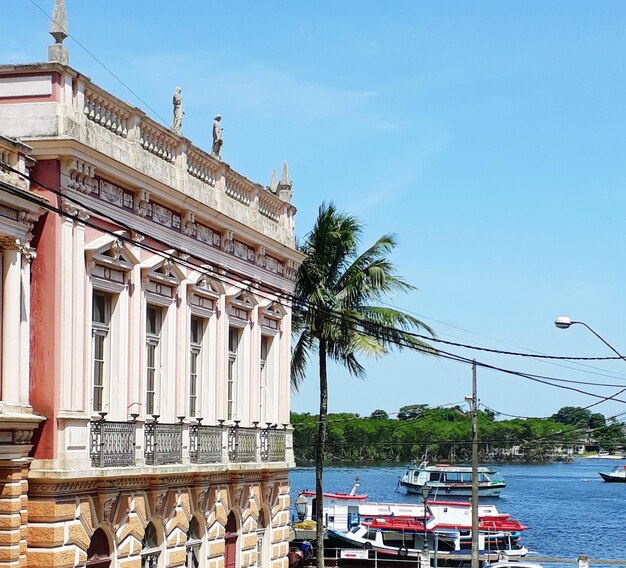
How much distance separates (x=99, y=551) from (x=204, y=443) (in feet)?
15.3

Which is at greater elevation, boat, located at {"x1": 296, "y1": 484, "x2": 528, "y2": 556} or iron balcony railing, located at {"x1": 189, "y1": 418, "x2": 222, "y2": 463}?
iron balcony railing, located at {"x1": 189, "y1": 418, "x2": 222, "y2": 463}

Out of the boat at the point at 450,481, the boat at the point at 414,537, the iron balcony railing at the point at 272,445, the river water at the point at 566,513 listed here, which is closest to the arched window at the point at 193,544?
the iron balcony railing at the point at 272,445

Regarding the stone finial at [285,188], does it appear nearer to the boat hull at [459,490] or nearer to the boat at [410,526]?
the boat at [410,526]

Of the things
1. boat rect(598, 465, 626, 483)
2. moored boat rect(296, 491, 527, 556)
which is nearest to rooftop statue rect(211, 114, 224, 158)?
moored boat rect(296, 491, 527, 556)

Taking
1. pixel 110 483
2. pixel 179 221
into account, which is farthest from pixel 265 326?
pixel 110 483

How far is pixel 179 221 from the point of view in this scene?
25609 mm

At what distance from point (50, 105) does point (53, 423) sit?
488 cm

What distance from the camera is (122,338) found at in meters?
23.3

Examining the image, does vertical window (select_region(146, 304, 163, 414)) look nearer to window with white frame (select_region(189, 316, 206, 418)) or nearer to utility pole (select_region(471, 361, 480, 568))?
window with white frame (select_region(189, 316, 206, 418))

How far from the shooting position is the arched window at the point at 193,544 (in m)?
26.8

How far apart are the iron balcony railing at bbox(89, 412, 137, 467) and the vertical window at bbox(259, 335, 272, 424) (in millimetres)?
8122

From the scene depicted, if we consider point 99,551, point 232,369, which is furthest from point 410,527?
point 99,551

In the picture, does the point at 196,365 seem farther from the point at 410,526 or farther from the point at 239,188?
the point at 410,526

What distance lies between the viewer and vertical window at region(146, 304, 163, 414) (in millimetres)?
24922
